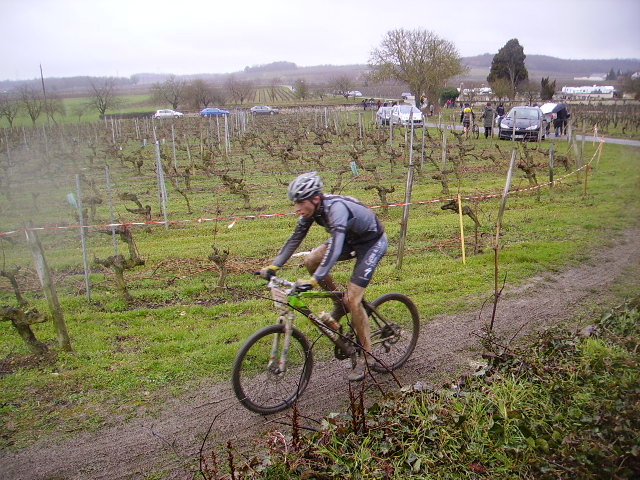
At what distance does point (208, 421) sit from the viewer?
Result: 462 cm

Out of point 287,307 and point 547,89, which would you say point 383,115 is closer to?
point 547,89

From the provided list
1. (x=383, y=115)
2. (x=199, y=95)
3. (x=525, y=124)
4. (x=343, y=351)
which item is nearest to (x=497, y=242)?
(x=343, y=351)

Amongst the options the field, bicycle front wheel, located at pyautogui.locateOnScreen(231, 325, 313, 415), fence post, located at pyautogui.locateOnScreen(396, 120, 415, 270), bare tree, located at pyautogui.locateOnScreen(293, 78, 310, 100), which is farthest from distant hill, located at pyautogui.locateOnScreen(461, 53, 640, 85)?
bare tree, located at pyautogui.locateOnScreen(293, 78, 310, 100)

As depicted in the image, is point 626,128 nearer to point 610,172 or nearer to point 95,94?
point 610,172

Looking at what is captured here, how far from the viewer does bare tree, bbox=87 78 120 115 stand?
179 feet

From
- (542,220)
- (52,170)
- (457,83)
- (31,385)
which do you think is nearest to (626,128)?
(542,220)

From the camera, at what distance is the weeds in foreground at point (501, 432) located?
11.2 feet

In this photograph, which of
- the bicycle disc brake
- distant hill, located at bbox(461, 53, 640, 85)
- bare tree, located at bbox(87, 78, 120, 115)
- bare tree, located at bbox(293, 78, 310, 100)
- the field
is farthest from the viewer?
bare tree, located at bbox(293, 78, 310, 100)

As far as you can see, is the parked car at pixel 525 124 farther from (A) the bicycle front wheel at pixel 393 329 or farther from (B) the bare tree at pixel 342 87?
(B) the bare tree at pixel 342 87

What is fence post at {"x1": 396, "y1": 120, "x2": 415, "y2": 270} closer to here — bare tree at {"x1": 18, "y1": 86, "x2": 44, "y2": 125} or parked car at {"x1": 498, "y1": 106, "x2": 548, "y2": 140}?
parked car at {"x1": 498, "y1": 106, "x2": 548, "y2": 140}

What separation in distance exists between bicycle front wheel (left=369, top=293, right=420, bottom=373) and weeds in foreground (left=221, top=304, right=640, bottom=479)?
102 centimetres

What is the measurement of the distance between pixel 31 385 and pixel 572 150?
2145 centimetres

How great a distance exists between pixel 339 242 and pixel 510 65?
5725 cm

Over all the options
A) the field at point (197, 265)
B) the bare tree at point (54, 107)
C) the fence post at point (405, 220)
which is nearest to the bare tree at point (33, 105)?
the bare tree at point (54, 107)
